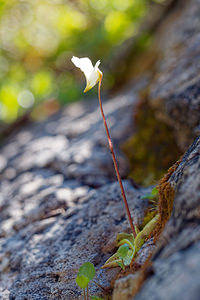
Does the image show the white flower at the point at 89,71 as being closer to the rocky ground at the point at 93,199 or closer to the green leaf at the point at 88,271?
the rocky ground at the point at 93,199

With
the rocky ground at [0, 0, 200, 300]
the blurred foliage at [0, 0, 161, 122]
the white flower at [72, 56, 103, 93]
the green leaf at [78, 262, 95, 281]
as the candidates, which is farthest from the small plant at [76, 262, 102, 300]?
the blurred foliage at [0, 0, 161, 122]

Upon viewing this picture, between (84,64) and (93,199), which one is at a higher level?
(84,64)

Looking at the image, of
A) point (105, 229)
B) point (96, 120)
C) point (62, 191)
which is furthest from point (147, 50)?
point (105, 229)

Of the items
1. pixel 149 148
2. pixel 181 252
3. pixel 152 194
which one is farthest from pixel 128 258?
pixel 149 148

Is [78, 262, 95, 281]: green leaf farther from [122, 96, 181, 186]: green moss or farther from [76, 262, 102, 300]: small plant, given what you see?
[122, 96, 181, 186]: green moss

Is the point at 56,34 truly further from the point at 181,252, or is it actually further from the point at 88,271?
the point at 181,252

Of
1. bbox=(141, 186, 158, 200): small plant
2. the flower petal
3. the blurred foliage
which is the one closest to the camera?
the flower petal
